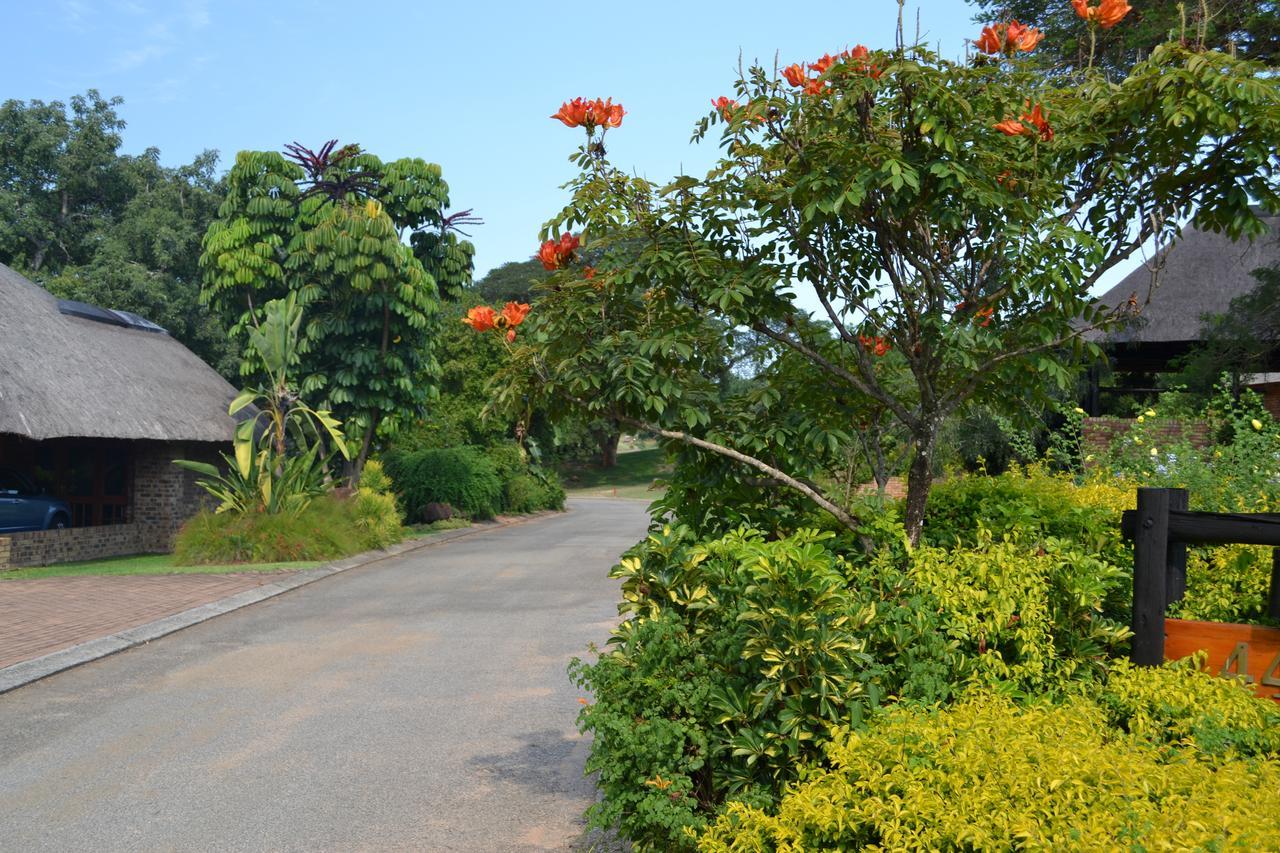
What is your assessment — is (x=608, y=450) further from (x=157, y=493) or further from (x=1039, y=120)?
(x=1039, y=120)

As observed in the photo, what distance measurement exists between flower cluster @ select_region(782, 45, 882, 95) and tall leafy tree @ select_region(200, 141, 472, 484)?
1685 centimetres

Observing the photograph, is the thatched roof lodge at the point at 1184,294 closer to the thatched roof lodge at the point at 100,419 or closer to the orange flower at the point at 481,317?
the orange flower at the point at 481,317

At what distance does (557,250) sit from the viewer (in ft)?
18.1

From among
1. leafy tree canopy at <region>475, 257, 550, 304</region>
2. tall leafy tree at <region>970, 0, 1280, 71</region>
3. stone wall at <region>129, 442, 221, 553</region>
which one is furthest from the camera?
leafy tree canopy at <region>475, 257, 550, 304</region>

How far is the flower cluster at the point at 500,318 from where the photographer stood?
5.46 m

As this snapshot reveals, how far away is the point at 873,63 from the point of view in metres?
4.80

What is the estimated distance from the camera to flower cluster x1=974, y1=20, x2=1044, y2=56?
194 inches

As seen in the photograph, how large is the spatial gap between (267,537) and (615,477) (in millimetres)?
42338

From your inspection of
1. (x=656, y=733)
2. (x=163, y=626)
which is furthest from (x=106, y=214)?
(x=656, y=733)

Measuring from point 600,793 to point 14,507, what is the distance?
51.0ft

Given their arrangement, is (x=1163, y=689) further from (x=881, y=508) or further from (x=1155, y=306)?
(x=1155, y=306)

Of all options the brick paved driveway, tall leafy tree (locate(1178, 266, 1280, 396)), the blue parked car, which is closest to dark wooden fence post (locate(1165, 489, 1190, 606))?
the brick paved driveway

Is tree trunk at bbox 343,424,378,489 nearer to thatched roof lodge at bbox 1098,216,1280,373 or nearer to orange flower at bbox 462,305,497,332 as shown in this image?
thatched roof lodge at bbox 1098,216,1280,373

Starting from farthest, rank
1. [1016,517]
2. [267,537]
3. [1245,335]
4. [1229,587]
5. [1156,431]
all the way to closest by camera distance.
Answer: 1. [267,537]
2. [1245,335]
3. [1156,431]
4. [1016,517]
5. [1229,587]
